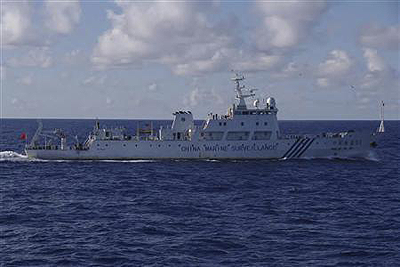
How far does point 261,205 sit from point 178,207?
21.4 ft

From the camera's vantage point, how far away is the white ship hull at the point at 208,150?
61969 millimetres

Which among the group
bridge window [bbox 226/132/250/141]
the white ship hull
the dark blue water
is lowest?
the dark blue water

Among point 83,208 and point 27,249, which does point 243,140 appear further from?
point 27,249

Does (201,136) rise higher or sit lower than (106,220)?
higher

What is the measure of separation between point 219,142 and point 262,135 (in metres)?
5.81

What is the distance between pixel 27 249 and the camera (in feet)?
83.6

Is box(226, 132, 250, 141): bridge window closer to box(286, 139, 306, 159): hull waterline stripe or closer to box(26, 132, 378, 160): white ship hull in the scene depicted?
box(26, 132, 378, 160): white ship hull

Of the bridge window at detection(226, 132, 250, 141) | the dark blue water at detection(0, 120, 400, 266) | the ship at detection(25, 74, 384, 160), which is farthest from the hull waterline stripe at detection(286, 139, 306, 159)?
the bridge window at detection(226, 132, 250, 141)

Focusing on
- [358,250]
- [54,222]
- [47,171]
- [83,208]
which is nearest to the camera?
[358,250]

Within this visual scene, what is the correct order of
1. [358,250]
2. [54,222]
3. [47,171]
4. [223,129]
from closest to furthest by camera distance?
[358,250] → [54,222] → [47,171] → [223,129]

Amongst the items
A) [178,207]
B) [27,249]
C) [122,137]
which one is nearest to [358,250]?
[178,207]

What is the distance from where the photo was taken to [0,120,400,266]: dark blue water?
2444cm

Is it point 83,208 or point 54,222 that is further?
point 83,208

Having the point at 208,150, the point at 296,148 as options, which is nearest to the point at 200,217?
the point at 208,150
